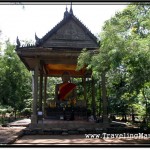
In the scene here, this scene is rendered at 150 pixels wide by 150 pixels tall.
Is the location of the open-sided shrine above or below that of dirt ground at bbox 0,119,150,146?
above

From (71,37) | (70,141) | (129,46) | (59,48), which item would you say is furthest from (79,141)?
(71,37)

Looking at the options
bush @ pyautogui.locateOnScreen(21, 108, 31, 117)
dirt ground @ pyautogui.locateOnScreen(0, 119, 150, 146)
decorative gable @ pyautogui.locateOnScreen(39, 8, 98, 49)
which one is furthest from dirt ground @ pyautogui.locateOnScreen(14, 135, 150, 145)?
bush @ pyautogui.locateOnScreen(21, 108, 31, 117)

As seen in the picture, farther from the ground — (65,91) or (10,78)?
(10,78)

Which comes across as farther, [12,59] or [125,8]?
[12,59]

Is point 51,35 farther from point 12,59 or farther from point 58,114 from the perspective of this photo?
point 12,59

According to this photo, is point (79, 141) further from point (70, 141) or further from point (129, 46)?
point (129, 46)

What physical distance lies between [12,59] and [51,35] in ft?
44.1

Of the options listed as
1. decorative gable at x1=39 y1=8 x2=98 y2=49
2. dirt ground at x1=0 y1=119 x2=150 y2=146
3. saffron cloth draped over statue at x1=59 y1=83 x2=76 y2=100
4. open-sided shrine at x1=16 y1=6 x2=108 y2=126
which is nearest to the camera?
dirt ground at x1=0 y1=119 x2=150 y2=146

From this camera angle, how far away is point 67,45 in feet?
53.2

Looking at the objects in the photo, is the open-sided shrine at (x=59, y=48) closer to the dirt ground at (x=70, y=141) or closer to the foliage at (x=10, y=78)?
the dirt ground at (x=70, y=141)

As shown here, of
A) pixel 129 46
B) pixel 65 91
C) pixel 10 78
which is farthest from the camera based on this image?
pixel 10 78

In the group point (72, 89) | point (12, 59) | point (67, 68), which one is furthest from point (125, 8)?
point (12, 59)

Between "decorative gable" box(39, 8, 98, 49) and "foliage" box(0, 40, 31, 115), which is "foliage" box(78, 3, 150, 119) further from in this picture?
"foliage" box(0, 40, 31, 115)

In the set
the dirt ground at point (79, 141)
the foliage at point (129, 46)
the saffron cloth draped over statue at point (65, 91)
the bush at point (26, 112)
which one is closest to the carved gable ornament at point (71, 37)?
the saffron cloth draped over statue at point (65, 91)
